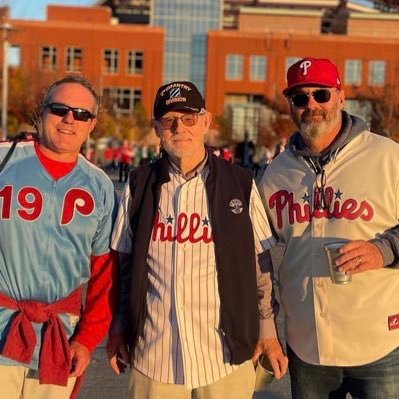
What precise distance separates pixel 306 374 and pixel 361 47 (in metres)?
67.5

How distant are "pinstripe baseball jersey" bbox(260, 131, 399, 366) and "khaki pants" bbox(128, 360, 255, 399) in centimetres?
31

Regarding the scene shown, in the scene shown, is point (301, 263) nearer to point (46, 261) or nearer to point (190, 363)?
point (190, 363)

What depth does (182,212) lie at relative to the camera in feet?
10.4

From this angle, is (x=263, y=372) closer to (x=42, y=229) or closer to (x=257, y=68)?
(x=42, y=229)

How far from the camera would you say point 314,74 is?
3322mm

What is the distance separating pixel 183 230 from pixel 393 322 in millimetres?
1047

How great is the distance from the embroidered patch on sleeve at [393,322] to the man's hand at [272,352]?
0.52 m

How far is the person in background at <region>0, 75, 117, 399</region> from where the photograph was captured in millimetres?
3016

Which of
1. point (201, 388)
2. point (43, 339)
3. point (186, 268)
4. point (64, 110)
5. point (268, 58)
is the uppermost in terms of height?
point (268, 58)

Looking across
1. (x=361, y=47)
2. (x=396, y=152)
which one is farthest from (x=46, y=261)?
(x=361, y=47)

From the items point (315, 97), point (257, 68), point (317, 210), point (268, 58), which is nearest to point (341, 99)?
point (315, 97)

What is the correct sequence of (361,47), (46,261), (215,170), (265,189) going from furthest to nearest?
(361,47), (265,189), (215,170), (46,261)

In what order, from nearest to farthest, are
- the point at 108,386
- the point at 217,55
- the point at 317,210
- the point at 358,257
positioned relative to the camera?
the point at 358,257 → the point at 317,210 → the point at 108,386 → the point at 217,55

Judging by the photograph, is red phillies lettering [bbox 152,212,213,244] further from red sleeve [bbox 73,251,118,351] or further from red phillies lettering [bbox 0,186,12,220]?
red phillies lettering [bbox 0,186,12,220]
